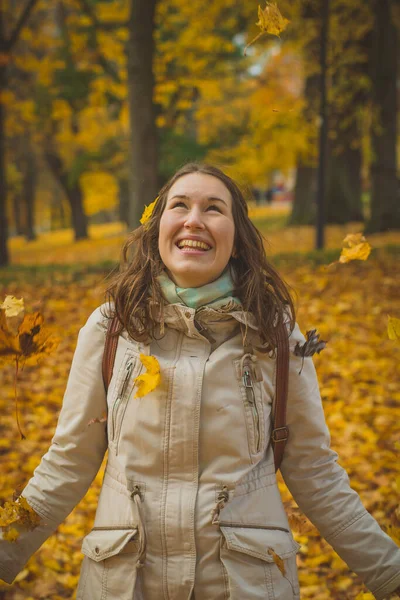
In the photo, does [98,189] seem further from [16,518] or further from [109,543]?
[109,543]

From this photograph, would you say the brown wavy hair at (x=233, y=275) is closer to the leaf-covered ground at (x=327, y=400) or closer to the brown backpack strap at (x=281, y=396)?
the brown backpack strap at (x=281, y=396)

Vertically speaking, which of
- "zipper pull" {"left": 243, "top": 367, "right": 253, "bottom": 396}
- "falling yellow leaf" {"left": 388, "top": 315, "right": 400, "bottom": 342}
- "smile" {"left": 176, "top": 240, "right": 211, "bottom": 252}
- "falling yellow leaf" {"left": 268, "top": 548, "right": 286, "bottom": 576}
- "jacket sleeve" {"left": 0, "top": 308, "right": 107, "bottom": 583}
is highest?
"smile" {"left": 176, "top": 240, "right": 211, "bottom": 252}

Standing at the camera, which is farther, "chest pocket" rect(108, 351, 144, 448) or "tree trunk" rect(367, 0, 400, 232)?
"tree trunk" rect(367, 0, 400, 232)

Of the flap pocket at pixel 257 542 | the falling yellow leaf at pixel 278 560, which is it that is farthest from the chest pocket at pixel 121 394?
the falling yellow leaf at pixel 278 560

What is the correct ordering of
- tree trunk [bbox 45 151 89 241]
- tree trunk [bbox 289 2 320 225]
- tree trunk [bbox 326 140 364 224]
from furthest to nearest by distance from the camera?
1. tree trunk [bbox 45 151 89 241]
2. tree trunk [bbox 326 140 364 224]
3. tree trunk [bbox 289 2 320 225]

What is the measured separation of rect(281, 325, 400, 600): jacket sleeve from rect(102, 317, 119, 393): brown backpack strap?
57cm

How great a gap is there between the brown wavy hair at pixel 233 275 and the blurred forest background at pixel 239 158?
21 cm

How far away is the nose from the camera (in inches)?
75.2

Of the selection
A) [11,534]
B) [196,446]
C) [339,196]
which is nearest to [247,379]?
[196,446]

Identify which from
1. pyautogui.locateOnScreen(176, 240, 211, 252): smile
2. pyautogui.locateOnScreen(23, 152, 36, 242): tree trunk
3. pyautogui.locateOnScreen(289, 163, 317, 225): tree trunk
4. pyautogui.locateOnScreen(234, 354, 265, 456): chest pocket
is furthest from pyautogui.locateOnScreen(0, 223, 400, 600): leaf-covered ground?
pyautogui.locateOnScreen(23, 152, 36, 242): tree trunk

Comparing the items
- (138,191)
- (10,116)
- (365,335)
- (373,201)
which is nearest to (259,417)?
(365,335)

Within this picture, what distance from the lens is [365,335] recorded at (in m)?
6.03

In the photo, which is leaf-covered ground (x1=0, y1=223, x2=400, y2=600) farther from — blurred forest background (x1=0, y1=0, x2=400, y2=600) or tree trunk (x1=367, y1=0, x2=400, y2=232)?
tree trunk (x1=367, y1=0, x2=400, y2=232)

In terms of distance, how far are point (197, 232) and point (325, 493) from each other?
947 millimetres
